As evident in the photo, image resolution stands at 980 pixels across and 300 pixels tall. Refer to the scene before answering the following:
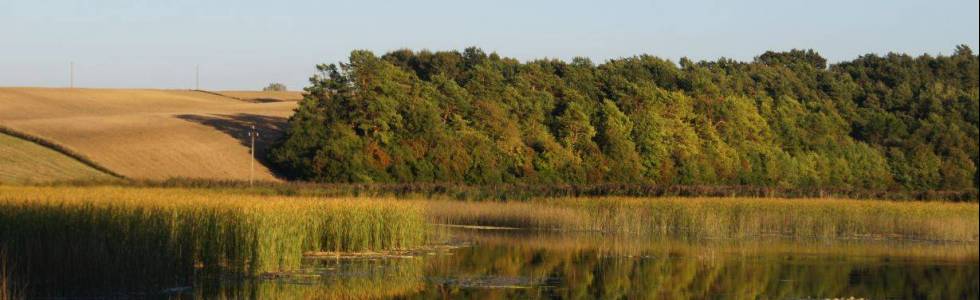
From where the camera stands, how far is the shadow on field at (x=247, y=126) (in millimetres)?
84375

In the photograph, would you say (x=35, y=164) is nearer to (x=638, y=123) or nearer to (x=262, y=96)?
(x=638, y=123)

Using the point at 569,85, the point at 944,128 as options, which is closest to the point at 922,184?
the point at 944,128

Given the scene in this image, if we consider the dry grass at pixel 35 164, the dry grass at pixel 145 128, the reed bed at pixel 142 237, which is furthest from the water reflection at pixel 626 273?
the dry grass at pixel 145 128

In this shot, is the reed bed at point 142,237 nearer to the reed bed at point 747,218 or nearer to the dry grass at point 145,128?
the reed bed at point 747,218

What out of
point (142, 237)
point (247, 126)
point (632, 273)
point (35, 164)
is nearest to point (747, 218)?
point (632, 273)

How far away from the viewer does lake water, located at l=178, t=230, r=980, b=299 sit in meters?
27.4

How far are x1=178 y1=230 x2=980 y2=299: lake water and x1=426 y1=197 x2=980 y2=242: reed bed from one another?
3.49 metres

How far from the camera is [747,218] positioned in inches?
1812

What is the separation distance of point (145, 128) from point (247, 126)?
313 inches

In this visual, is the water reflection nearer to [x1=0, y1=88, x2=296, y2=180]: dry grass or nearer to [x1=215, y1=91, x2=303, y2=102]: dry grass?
[x1=0, y1=88, x2=296, y2=180]: dry grass

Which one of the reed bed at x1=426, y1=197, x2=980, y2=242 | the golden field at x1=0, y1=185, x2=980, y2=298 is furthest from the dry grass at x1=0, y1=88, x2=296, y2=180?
the reed bed at x1=426, y1=197, x2=980, y2=242

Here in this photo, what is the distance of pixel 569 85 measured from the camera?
91.6 metres

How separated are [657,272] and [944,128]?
64.3m

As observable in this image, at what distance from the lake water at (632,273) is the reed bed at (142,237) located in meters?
0.63
